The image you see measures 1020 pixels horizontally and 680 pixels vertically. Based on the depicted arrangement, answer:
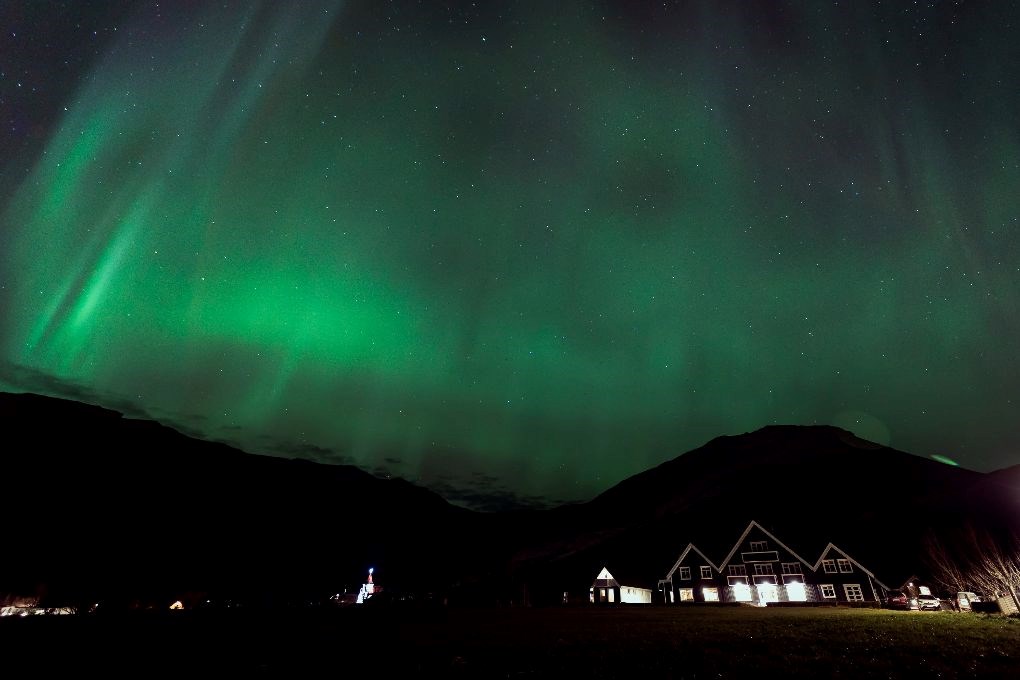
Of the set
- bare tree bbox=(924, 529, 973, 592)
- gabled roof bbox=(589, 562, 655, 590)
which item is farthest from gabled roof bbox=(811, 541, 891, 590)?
gabled roof bbox=(589, 562, 655, 590)

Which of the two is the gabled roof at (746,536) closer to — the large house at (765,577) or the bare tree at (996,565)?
the large house at (765,577)

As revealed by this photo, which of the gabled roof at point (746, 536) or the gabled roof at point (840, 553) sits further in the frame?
the gabled roof at point (746, 536)

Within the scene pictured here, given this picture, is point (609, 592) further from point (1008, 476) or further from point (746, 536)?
point (1008, 476)

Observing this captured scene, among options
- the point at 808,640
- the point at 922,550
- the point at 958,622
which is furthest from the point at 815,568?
the point at 922,550

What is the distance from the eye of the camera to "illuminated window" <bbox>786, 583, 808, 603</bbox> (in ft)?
209

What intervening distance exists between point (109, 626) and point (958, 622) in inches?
2070

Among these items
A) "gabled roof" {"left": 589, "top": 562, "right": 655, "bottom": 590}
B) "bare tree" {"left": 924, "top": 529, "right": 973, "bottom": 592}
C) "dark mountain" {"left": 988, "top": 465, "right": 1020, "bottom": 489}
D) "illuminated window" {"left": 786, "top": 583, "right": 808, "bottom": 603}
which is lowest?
"gabled roof" {"left": 589, "top": 562, "right": 655, "bottom": 590}

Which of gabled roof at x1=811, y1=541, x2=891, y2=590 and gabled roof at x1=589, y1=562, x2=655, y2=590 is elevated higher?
gabled roof at x1=811, y1=541, x2=891, y2=590

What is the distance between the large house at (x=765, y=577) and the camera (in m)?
62.8

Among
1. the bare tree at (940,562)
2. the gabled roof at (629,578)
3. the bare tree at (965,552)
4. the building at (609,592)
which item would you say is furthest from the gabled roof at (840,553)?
the gabled roof at (629,578)

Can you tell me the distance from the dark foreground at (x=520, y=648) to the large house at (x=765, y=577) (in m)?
33.8

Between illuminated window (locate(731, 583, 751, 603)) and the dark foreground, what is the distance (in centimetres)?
3436

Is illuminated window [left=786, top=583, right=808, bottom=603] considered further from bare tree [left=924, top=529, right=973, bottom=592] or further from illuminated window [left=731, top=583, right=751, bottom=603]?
bare tree [left=924, top=529, right=973, bottom=592]

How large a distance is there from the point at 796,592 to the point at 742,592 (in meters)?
6.31
